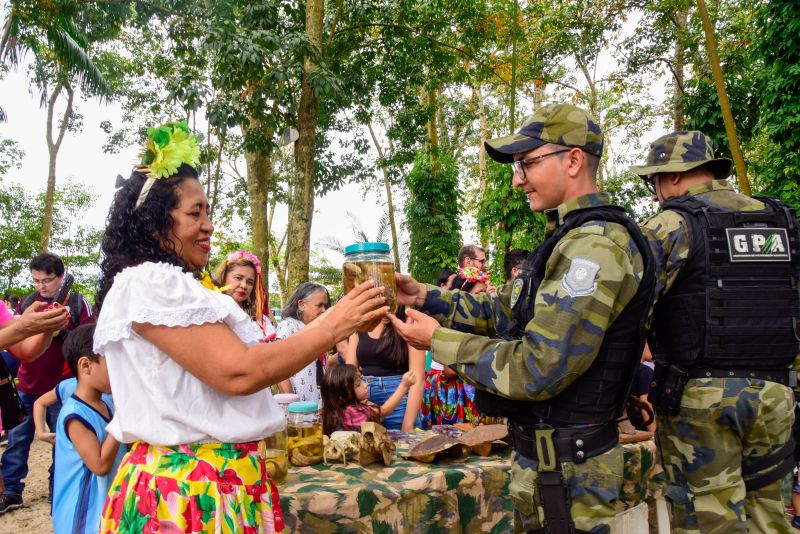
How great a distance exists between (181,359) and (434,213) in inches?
598

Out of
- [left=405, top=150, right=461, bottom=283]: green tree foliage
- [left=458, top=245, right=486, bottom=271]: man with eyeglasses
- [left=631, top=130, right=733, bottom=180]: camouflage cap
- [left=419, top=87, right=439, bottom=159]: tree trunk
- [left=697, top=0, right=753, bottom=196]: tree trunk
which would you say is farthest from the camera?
[left=405, top=150, right=461, bottom=283]: green tree foliage

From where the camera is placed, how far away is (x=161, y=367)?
1.65 metres

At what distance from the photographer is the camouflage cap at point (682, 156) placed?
3105mm

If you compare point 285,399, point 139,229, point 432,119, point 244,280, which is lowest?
point 285,399

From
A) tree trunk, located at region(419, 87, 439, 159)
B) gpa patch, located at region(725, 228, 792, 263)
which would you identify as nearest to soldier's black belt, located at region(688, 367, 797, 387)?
gpa patch, located at region(725, 228, 792, 263)

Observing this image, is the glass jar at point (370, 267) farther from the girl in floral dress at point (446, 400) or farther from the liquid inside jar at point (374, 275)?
the girl in floral dress at point (446, 400)

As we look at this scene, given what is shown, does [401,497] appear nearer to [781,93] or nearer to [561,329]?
[561,329]

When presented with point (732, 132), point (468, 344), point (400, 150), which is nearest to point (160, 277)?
point (468, 344)

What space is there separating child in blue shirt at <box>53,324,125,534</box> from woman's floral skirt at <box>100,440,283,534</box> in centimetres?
94

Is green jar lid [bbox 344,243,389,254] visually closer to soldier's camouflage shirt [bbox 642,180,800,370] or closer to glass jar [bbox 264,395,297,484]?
glass jar [bbox 264,395,297,484]

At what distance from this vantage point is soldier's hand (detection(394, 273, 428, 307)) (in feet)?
8.20

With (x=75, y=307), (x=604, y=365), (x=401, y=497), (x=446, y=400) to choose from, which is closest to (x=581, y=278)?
(x=604, y=365)

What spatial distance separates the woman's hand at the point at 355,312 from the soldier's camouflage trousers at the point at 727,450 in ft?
5.78

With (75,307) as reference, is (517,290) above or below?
below
